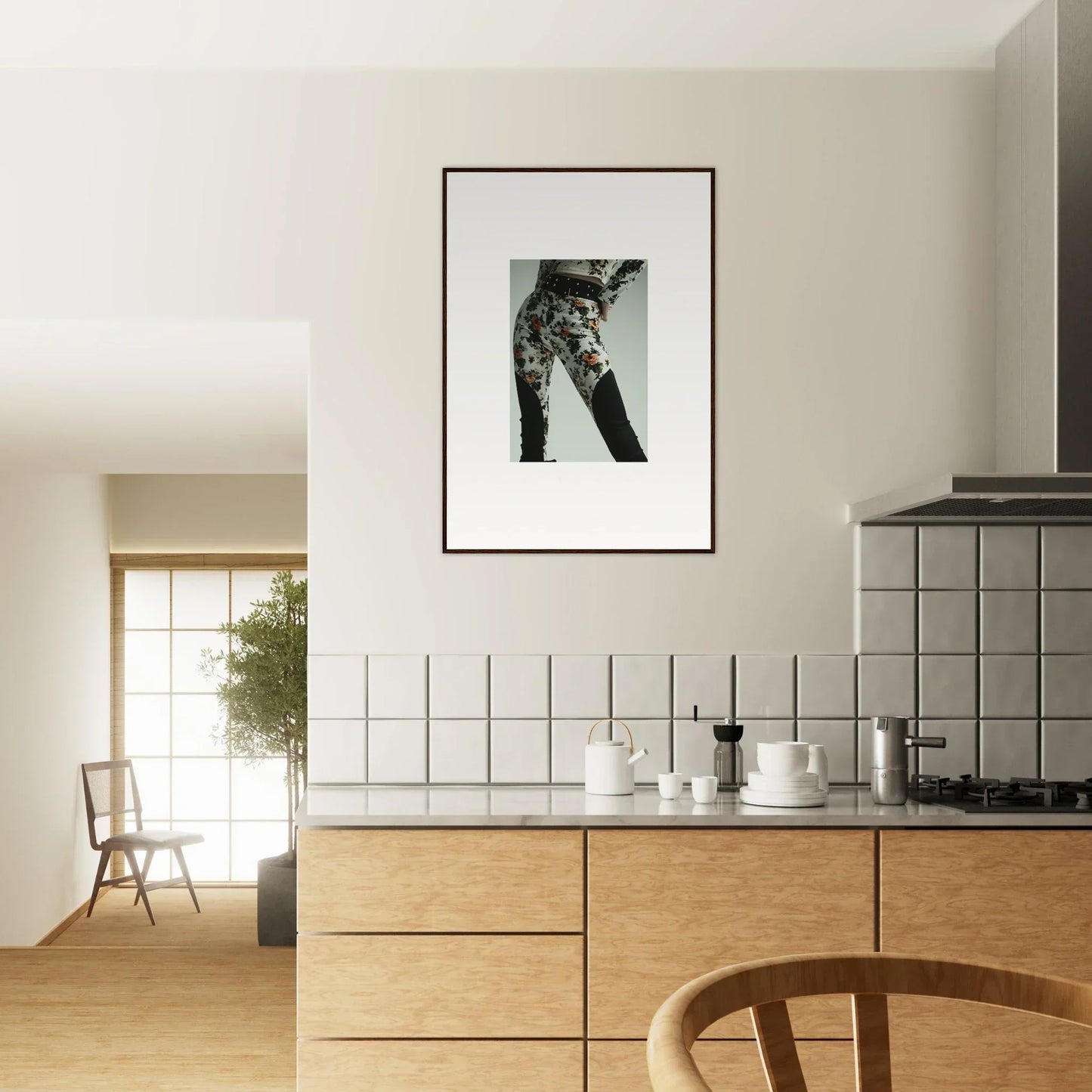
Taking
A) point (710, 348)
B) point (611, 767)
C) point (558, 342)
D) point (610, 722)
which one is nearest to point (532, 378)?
point (558, 342)

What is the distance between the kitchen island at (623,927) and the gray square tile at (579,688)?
49cm

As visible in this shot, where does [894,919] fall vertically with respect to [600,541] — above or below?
below

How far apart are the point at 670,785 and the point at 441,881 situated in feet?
1.81

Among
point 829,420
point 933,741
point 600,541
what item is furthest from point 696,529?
point 933,741

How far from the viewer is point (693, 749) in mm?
2643

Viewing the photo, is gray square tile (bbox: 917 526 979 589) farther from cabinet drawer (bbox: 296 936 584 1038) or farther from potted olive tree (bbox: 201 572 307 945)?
potted olive tree (bbox: 201 572 307 945)

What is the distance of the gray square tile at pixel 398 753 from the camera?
2.62m

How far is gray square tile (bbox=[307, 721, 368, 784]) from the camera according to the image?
2.62 m

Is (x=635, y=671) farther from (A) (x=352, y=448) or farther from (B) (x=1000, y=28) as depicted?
(B) (x=1000, y=28)

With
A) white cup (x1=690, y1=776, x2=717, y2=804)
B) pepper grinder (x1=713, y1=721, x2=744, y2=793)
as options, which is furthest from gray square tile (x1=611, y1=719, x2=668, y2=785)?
white cup (x1=690, y1=776, x2=717, y2=804)

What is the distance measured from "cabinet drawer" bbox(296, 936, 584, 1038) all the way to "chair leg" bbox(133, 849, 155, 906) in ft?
15.9

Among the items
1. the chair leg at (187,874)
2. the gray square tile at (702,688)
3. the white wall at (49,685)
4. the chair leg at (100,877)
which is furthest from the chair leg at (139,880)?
the gray square tile at (702,688)

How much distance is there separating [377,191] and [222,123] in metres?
0.42

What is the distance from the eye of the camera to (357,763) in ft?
8.62
